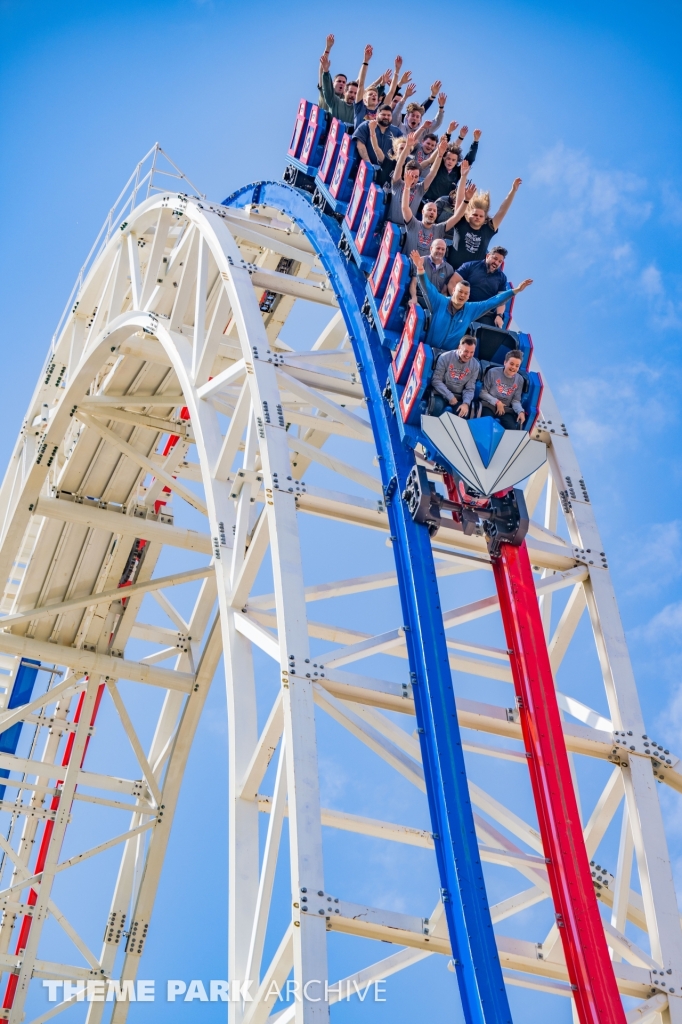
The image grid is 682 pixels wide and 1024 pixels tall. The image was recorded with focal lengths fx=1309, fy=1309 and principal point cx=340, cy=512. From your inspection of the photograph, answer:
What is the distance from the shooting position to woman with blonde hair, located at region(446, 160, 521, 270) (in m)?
12.0

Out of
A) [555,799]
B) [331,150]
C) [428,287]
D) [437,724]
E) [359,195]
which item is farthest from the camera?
[331,150]

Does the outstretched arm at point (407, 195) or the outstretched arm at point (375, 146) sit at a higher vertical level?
the outstretched arm at point (375, 146)

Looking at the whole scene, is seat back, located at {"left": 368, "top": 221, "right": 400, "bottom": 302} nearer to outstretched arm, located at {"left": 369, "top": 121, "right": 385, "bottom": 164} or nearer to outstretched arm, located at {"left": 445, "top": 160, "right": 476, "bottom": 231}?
outstretched arm, located at {"left": 445, "top": 160, "right": 476, "bottom": 231}

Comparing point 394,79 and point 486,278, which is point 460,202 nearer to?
point 486,278

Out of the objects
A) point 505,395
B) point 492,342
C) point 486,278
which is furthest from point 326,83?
point 505,395

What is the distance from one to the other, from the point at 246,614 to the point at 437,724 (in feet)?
7.07

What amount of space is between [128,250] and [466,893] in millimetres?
10420

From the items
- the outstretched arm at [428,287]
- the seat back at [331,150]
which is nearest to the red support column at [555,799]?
the outstretched arm at [428,287]

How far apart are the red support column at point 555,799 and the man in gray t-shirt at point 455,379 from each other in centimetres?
121

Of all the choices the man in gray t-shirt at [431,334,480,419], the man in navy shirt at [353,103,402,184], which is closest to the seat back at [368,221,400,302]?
the man in gray t-shirt at [431,334,480,419]

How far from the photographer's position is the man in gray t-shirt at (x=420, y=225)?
1183 centimetres

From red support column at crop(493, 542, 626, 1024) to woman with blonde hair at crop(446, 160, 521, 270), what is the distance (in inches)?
120

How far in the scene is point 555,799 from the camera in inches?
361

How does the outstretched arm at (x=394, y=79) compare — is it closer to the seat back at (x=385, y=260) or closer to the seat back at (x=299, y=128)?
→ the seat back at (x=299, y=128)
